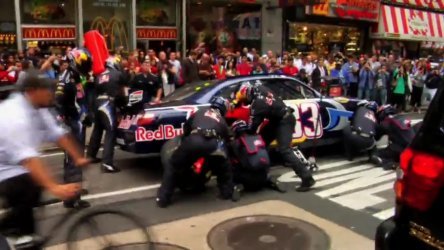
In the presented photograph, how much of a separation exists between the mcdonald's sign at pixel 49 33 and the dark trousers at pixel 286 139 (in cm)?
1131

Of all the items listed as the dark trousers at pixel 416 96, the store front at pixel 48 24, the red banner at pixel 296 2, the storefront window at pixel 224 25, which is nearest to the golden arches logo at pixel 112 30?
the store front at pixel 48 24

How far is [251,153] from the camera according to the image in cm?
623

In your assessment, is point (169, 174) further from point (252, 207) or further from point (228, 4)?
point (228, 4)

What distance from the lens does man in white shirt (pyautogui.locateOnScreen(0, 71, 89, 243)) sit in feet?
10.8

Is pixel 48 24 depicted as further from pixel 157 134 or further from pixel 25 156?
pixel 25 156

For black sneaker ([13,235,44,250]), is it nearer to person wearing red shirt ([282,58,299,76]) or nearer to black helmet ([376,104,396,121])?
black helmet ([376,104,396,121])

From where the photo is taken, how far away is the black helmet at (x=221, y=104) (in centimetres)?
649

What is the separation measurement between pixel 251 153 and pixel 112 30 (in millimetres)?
12257

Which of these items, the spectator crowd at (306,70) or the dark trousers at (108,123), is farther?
the spectator crowd at (306,70)

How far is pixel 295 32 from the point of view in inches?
860

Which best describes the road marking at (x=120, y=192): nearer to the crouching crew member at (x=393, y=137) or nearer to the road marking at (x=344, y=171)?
the road marking at (x=344, y=171)

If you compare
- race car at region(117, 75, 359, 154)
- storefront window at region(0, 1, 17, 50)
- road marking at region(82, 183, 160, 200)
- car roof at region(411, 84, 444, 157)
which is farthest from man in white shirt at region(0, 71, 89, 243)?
storefront window at region(0, 1, 17, 50)

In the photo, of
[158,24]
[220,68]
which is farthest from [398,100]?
[158,24]

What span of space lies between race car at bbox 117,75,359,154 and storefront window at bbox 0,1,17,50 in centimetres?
939
